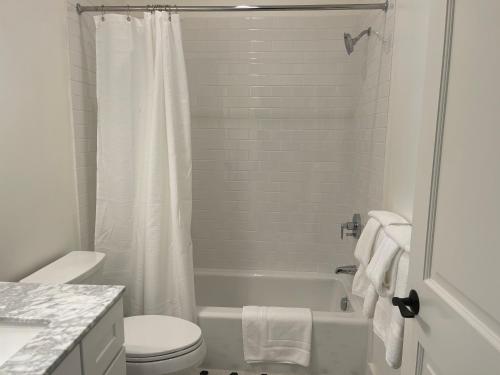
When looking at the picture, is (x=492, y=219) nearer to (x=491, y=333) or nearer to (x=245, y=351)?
(x=491, y=333)

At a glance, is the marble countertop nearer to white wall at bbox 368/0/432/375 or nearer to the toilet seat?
the toilet seat

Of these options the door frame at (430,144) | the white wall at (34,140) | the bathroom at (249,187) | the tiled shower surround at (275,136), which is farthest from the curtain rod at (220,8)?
the door frame at (430,144)

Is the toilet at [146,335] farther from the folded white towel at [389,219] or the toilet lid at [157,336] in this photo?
the folded white towel at [389,219]

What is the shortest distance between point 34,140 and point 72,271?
608 millimetres

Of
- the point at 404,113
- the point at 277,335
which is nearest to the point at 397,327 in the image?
the point at 404,113

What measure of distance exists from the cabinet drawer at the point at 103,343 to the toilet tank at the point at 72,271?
1.48 ft

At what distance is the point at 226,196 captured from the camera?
107 inches

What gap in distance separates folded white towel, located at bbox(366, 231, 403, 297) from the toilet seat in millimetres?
857

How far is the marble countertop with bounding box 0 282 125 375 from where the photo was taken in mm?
804

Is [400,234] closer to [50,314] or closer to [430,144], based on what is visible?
[430,144]

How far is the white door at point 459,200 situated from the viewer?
0.65 metres

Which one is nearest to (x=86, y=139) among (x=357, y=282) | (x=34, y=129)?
(x=34, y=129)

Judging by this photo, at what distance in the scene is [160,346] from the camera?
5.10 ft

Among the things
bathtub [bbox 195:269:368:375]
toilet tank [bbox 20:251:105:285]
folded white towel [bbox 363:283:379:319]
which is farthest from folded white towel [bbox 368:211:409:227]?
toilet tank [bbox 20:251:105:285]
